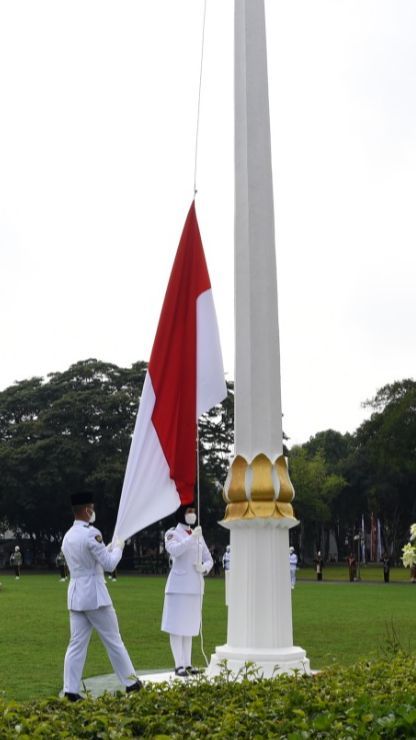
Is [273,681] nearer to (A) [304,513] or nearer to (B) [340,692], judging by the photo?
(B) [340,692]

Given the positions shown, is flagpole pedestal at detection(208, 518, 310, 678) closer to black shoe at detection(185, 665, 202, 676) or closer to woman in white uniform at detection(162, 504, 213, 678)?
black shoe at detection(185, 665, 202, 676)

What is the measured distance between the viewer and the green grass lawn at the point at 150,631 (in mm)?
11875

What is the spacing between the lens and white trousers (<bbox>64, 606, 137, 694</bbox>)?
28.3 feet

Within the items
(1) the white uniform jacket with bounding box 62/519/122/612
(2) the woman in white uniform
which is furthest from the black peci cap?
(2) the woman in white uniform

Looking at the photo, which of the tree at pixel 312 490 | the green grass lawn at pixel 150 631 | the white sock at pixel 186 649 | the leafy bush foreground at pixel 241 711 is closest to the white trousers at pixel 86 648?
the green grass lawn at pixel 150 631

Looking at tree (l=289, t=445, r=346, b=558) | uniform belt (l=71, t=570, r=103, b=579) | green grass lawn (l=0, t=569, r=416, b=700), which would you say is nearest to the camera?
uniform belt (l=71, t=570, r=103, b=579)

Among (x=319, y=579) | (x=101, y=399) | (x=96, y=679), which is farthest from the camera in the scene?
(x=101, y=399)

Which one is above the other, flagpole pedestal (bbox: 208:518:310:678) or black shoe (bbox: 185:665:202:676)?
flagpole pedestal (bbox: 208:518:310:678)

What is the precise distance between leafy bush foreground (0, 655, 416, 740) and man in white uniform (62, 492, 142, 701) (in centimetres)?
284

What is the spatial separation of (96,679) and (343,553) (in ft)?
259

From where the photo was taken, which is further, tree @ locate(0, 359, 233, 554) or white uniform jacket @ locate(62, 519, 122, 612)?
tree @ locate(0, 359, 233, 554)

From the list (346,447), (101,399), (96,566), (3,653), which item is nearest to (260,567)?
(96,566)

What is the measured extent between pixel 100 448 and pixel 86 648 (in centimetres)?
4471

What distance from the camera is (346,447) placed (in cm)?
8781
